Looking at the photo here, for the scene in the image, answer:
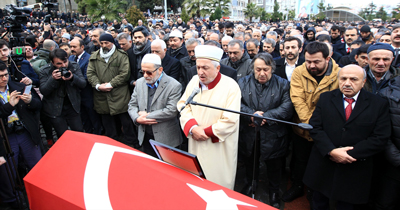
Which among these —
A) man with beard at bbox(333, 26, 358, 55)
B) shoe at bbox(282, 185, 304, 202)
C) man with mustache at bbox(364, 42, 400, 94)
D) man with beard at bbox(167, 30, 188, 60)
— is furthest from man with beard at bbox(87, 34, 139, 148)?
man with beard at bbox(333, 26, 358, 55)

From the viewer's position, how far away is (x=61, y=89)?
4281 millimetres

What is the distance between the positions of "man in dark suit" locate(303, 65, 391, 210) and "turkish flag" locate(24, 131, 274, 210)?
143cm

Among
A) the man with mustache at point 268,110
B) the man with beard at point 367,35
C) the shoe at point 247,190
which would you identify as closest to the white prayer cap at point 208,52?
the man with mustache at point 268,110

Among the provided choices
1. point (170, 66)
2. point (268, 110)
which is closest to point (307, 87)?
point (268, 110)

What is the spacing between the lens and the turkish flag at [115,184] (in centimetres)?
158

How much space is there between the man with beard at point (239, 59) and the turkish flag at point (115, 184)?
2751mm

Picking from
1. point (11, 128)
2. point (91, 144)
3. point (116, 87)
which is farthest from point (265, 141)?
point (11, 128)

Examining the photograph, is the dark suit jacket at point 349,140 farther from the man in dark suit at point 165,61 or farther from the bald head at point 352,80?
the man in dark suit at point 165,61

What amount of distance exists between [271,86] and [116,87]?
9.08 ft

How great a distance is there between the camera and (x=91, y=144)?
6.88 feet

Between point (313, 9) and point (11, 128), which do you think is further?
point (313, 9)

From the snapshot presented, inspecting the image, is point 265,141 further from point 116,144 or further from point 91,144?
point 91,144

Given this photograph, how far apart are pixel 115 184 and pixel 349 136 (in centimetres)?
225

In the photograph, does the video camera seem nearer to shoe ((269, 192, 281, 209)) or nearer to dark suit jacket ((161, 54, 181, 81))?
dark suit jacket ((161, 54, 181, 81))
